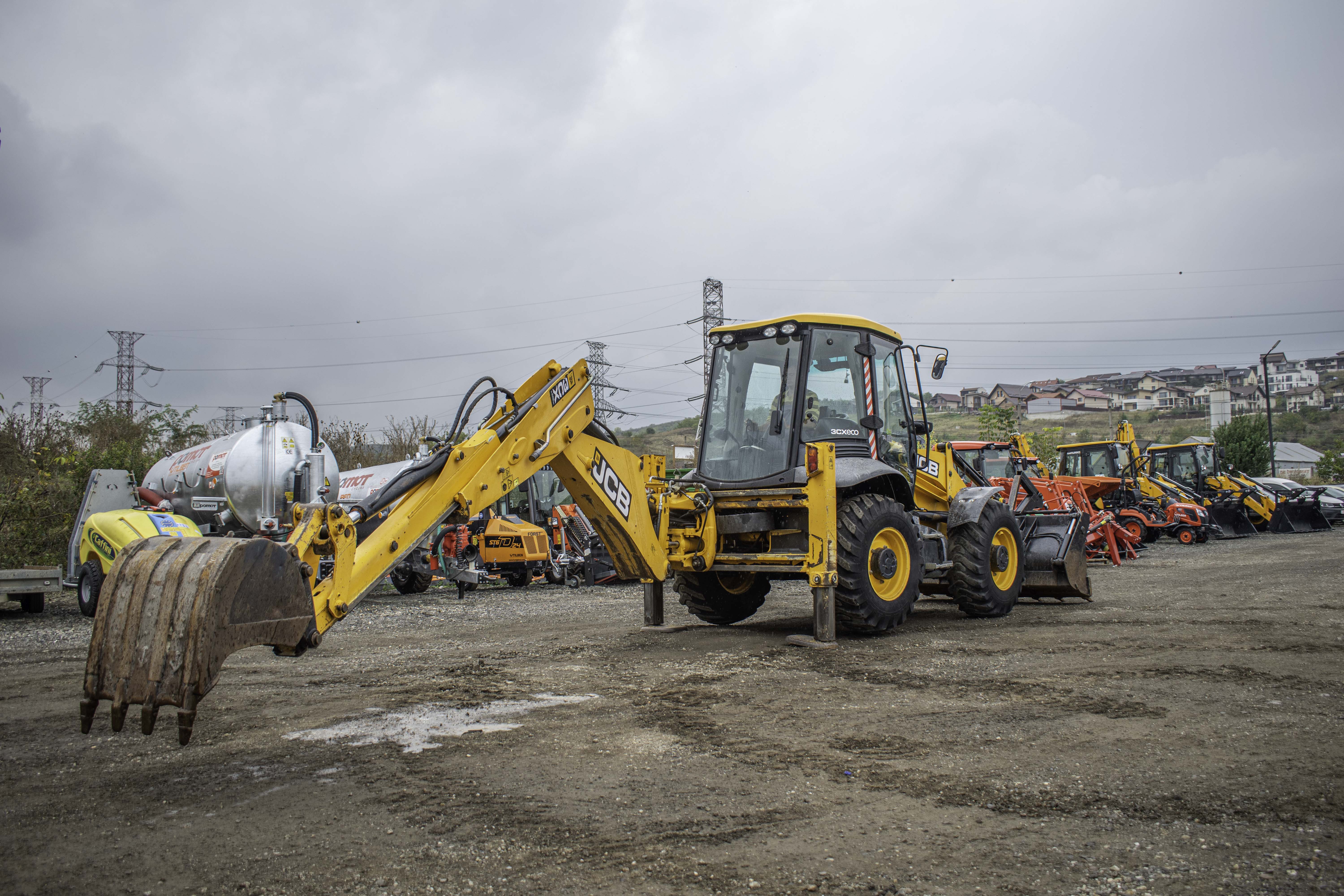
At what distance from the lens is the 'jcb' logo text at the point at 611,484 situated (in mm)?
6965

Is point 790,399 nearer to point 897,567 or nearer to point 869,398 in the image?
point 869,398

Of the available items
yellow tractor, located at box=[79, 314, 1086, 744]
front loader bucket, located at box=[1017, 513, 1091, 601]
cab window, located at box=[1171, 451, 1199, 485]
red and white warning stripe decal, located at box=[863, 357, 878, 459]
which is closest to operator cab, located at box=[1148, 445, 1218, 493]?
cab window, located at box=[1171, 451, 1199, 485]

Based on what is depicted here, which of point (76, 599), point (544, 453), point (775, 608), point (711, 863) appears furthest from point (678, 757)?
point (76, 599)

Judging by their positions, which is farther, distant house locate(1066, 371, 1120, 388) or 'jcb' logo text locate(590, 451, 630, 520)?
distant house locate(1066, 371, 1120, 388)

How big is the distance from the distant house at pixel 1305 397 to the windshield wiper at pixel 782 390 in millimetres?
124392

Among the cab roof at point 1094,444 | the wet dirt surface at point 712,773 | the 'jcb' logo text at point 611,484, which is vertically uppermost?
the cab roof at point 1094,444

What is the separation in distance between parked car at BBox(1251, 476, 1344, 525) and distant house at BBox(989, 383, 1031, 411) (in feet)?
242

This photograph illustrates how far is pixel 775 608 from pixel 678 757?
6335mm

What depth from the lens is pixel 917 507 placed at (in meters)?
9.01

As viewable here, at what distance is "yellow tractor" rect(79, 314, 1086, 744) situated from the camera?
3.79 m

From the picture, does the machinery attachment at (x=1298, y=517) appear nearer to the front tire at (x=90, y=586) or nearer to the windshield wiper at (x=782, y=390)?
the windshield wiper at (x=782, y=390)

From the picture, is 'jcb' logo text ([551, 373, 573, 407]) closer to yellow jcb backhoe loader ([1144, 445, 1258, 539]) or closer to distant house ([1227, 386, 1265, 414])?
yellow jcb backhoe loader ([1144, 445, 1258, 539])

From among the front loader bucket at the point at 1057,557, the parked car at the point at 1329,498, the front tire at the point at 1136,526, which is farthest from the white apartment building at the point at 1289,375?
the front loader bucket at the point at 1057,557

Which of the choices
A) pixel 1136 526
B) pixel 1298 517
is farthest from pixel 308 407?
pixel 1298 517
